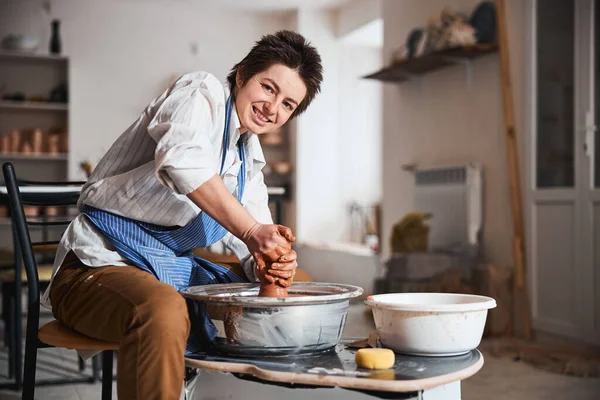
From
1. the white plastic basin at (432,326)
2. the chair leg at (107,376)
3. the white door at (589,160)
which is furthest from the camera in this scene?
the white door at (589,160)

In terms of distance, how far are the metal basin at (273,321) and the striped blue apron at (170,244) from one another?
0.25ft

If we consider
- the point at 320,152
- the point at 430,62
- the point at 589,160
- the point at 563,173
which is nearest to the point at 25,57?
the point at 320,152

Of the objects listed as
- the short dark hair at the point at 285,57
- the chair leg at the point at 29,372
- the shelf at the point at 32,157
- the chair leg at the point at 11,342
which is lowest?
the chair leg at the point at 11,342

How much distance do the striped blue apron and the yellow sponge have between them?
12.1 inches

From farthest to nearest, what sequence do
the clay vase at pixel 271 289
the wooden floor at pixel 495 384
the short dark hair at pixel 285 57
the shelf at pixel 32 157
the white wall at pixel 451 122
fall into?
the shelf at pixel 32 157
the white wall at pixel 451 122
the wooden floor at pixel 495 384
the short dark hair at pixel 285 57
the clay vase at pixel 271 289

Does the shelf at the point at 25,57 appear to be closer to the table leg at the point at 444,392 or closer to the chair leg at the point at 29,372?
the chair leg at the point at 29,372

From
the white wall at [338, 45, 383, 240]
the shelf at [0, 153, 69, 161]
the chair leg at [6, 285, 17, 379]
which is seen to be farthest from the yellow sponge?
the white wall at [338, 45, 383, 240]

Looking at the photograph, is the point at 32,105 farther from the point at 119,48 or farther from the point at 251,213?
the point at 251,213

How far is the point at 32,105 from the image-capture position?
6441 mm

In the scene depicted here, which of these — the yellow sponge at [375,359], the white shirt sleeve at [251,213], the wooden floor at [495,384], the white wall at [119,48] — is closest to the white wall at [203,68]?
the white wall at [119,48]

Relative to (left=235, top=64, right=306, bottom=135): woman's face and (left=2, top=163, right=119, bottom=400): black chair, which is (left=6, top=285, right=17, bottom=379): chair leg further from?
(left=235, top=64, right=306, bottom=135): woman's face

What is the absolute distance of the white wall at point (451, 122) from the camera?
4129mm

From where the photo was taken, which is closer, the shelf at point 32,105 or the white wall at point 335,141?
the shelf at point 32,105

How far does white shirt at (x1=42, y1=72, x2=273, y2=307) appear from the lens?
1.31 meters
